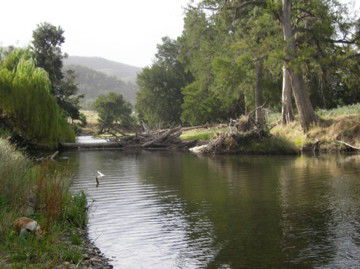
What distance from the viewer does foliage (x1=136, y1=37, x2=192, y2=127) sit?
232ft

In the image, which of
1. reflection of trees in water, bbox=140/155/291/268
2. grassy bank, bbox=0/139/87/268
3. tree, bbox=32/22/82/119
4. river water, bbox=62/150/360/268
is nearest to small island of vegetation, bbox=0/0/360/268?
grassy bank, bbox=0/139/87/268

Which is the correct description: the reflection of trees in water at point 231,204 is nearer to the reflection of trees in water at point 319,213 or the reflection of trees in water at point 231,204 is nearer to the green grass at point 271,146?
the reflection of trees in water at point 319,213

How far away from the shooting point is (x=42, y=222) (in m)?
8.95

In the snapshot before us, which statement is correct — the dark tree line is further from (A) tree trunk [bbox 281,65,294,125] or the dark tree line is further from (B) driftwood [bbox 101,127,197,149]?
(B) driftwood [bbox 101,127,197,149]

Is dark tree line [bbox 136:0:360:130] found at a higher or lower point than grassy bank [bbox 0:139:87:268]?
higher

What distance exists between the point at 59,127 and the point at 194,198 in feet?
59.5

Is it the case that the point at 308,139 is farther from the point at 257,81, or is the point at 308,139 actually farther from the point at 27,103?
the point at 27,103

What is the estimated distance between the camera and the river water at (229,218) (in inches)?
326

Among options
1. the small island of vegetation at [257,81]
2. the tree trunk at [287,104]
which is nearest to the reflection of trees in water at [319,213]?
the small island of vegetation at [257,81]

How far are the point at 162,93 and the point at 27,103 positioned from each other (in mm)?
44195

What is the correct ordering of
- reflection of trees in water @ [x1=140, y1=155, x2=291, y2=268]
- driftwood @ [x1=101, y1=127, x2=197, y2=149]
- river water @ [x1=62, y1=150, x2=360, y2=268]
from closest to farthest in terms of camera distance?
river water @ [x1=62, y1=150, x2=360, y2=268] < reflection of trees in water @ [x1=140, y1=155, x2=291, y2=268] < driftwood @ [x1=101, y1=127, x2=197, y2=149]

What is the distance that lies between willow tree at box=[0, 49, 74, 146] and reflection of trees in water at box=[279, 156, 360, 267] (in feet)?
51.1

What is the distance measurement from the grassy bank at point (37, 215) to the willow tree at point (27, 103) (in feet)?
55.3

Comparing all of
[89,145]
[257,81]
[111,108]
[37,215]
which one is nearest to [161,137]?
[89,145]
